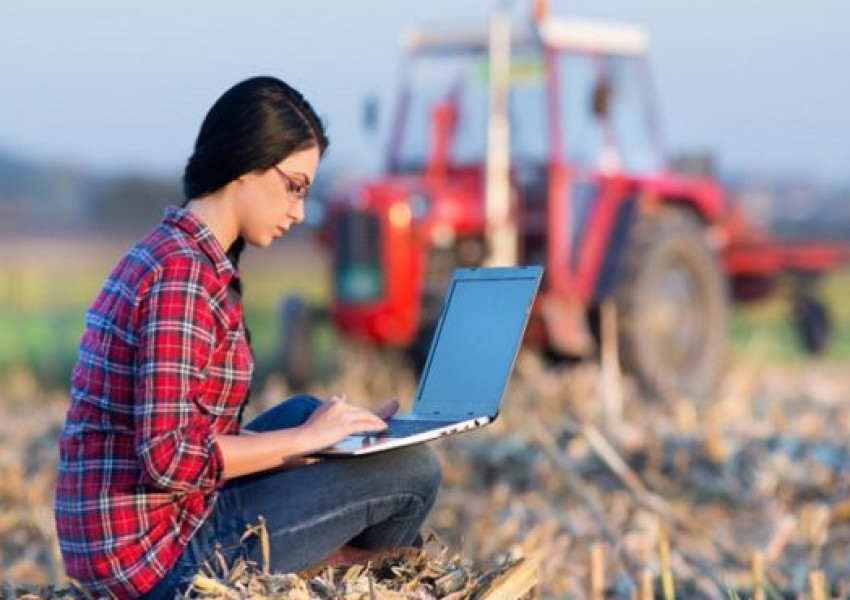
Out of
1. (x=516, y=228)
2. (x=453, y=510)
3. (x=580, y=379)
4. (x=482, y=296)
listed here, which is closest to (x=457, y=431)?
(x=482, y=296)

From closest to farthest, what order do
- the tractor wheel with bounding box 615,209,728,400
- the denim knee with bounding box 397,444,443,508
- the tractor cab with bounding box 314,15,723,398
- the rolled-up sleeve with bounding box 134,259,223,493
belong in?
the rolled-up sleeve with bounding box 134,259,223,493
the denim knee with bounding box 397,444,443,508
the tractor cab with bounding box 314,15,723,398
the tractor wheel with bounding box 615,209,728,400

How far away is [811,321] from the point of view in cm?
1568

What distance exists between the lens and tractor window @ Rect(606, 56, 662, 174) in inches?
469

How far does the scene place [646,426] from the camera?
30.2 feet

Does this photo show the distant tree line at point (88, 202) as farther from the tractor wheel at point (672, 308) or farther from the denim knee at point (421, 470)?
the denim knee at point (421, 470)

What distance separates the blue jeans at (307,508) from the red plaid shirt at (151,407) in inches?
1.8

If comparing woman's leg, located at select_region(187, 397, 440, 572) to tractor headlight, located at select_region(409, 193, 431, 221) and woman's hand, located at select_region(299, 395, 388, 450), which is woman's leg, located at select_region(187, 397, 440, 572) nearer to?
woman's hand, located at select_region(299, 395, 388, 450)

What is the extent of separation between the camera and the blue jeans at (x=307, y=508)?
3865 millimetres

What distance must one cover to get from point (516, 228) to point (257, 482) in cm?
733

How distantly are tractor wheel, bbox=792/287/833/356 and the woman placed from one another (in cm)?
1178

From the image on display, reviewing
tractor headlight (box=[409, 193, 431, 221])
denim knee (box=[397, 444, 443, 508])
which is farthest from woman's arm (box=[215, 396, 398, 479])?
tractor headlight (box=[409, 193, 431, 221])

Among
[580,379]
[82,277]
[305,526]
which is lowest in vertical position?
[82,277]

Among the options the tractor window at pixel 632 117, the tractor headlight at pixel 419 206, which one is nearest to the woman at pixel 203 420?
the tractor headlight at pixel 419 206

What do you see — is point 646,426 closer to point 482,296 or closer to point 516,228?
point 516,228
